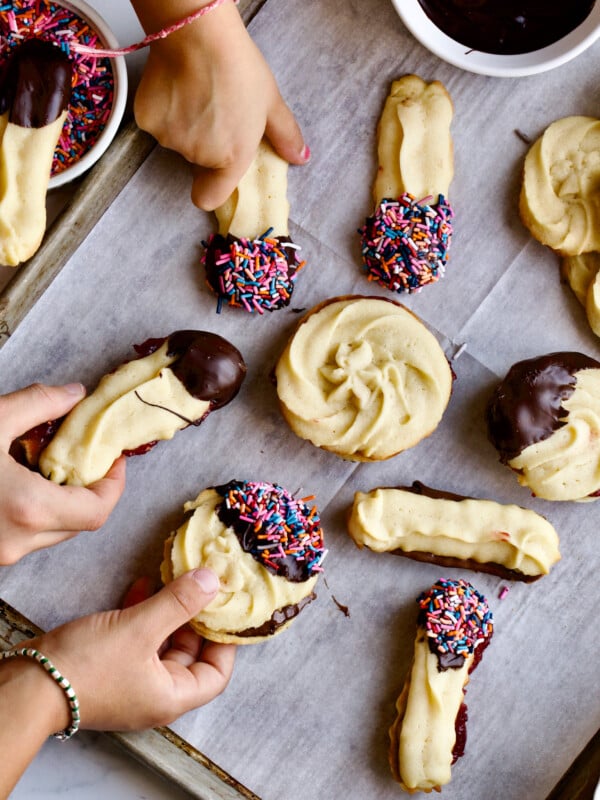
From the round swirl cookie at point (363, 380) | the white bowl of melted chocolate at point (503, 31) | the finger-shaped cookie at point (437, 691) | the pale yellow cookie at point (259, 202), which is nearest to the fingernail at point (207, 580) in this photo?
the round swirl cookie at point (363, 380)

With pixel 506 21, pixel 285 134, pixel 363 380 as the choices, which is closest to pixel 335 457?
pixel 363 380

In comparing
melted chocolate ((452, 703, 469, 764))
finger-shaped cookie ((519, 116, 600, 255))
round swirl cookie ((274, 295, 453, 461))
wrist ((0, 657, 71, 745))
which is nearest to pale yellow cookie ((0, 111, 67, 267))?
round swirl cookie ((274, 295, 453, 461))

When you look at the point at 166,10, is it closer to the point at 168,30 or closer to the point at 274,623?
the point at 168,30

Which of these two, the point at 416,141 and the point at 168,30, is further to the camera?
the point at 416,141

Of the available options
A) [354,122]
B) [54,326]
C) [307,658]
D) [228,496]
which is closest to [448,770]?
[307,658]

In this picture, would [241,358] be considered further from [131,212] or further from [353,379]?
[131,212]

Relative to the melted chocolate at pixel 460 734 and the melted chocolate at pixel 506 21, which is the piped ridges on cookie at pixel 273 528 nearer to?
the melted chocolate at pixel 460 734

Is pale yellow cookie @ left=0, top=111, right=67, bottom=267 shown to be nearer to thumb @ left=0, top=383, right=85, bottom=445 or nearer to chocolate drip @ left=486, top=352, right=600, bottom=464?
thumb @ left=0, top=383, right=85, bottom=445
